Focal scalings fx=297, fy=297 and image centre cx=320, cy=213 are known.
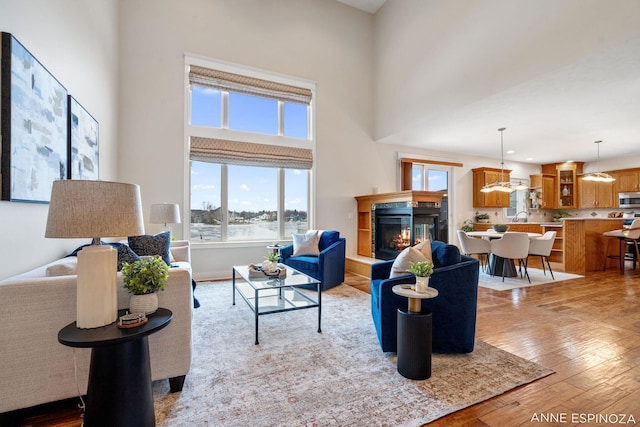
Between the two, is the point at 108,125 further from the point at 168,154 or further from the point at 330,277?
the point at 330,277

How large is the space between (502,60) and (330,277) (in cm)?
370

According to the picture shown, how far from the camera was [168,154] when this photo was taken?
4.75m

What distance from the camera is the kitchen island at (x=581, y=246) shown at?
5.69m

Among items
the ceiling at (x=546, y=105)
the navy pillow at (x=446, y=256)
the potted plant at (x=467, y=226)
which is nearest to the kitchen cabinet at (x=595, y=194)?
the ceiling at (x=546, y=105)

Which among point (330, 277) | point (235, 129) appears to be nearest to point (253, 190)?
point (235, 129)

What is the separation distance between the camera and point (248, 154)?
A: 5.23m

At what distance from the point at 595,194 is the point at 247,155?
9318 millimetres

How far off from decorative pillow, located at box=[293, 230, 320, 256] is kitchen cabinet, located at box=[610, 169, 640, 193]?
8.42 meters

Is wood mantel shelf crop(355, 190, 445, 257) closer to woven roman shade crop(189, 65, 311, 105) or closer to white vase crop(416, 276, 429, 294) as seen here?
woven roman shade crop(189, 65, 311, 105)

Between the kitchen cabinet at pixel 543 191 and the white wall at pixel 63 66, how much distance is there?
1013cm

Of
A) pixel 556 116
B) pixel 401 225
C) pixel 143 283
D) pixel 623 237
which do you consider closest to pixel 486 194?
pixel 623 237

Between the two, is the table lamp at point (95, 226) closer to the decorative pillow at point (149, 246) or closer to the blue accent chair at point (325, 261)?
the decorative pillow at point (149, 246)

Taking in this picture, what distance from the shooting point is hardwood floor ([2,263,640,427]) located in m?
1.67

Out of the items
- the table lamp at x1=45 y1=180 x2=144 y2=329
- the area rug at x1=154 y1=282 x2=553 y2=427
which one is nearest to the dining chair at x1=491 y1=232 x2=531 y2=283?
the area rug at x1=154 y1=282 x2=553 y2=427
